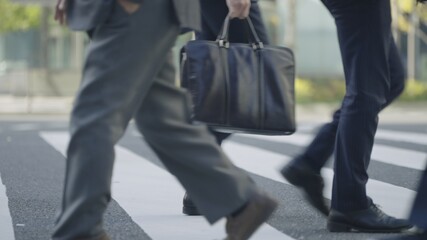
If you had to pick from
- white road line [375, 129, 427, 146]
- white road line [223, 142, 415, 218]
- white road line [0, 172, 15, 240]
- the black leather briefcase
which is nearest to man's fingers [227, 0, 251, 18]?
the black leather briefcase

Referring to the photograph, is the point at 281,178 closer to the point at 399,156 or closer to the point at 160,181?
the point at 160,181

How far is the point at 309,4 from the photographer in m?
28.9

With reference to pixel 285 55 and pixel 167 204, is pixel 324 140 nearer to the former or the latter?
pixel 285 55

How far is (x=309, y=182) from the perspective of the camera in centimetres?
455

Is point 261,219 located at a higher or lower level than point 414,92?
higher

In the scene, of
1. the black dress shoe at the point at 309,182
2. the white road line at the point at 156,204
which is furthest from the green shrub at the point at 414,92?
the black dress shoe at the point at 309,182

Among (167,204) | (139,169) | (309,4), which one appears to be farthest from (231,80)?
(309,4)

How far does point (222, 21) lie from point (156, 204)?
1.18 meters

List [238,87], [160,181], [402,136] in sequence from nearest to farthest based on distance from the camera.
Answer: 1. [238,87]
2. [160,181]
3. [402,136]

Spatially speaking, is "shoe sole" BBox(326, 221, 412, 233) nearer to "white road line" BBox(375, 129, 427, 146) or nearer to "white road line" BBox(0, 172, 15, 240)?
"white road line" BBox(0, 172, 15, 240)

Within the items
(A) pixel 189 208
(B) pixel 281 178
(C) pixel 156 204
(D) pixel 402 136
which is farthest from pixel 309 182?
(D) pixel 402 136

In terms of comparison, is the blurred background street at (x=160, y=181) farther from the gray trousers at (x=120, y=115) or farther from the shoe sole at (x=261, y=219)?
the gray trousers at (x=120, y=115)

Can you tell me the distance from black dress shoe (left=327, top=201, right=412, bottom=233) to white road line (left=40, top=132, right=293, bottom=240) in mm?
226

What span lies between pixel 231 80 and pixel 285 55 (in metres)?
0.28
